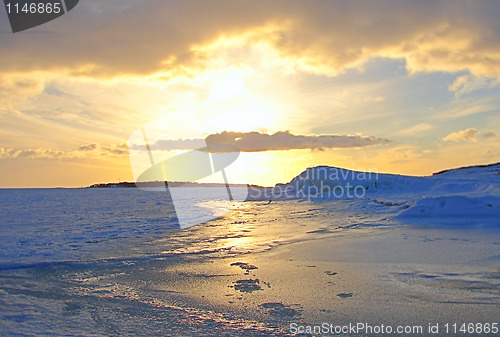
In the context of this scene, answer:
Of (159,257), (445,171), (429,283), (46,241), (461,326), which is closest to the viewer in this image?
(461,326)

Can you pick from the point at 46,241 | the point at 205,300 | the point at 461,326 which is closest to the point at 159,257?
the point at 205,300

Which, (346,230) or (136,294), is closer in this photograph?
(136,294)

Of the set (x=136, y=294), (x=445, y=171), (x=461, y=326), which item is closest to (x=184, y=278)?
(x=136, y=294)

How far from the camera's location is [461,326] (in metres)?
3.29

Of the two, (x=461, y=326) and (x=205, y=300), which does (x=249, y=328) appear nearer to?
(x=205, y=300)

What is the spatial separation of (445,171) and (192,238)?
28.8 metres

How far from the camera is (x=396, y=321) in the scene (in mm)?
3438

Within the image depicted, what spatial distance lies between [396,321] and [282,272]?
7.16 ft

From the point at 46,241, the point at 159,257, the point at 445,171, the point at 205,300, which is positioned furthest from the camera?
the point at 445,171

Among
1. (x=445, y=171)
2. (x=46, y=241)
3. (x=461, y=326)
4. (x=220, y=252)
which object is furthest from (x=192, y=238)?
(x=445, y=171)

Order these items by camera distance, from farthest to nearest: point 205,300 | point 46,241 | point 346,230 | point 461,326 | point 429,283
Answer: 1. point 346,230
2. point 46,241
3. point 429,283
4. point 205,300
5. point 461,326

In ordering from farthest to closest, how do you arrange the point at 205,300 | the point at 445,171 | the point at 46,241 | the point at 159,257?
the point at 445,171 → the point at 46,241 → the point at 159,257 → the point at 205,300

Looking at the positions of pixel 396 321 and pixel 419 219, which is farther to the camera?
pixel 419 219

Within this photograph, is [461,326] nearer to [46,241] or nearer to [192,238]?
[192,238]
